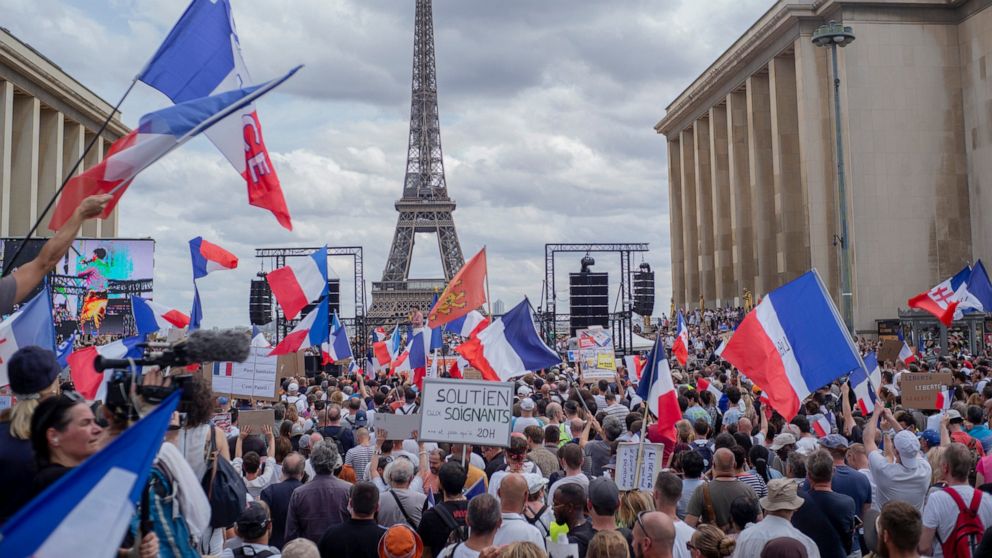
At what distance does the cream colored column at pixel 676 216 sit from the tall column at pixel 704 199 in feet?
25.1

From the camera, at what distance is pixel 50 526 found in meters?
2.75

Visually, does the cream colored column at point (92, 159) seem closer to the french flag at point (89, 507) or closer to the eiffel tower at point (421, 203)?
Result: the eiffel tower at point (421, 203)

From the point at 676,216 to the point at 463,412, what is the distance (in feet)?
214

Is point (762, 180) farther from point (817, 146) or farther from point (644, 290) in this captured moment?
point (644, 290)

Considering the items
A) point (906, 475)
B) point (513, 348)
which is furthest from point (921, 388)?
point (906, 475)

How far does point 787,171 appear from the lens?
155 feet

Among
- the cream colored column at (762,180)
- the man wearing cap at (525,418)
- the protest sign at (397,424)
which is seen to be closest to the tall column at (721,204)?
the cream colored column at (762,180)

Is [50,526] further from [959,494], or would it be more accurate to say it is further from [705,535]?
[959,494]

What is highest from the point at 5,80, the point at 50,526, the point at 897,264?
the point at 5,80

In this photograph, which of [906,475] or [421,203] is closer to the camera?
[906,475]

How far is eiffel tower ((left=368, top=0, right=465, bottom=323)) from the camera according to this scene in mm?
84312

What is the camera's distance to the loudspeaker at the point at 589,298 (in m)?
31.1

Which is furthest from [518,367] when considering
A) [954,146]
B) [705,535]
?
[954,146]

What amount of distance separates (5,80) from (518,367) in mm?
41815
